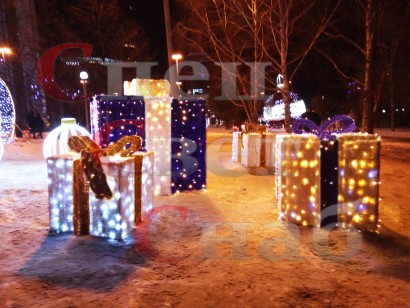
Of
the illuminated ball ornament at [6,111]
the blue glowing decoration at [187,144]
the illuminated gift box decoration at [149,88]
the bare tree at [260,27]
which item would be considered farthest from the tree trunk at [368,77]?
the illuminated ball ornament at [6,111]

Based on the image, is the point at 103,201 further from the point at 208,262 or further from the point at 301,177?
the point at 301,177

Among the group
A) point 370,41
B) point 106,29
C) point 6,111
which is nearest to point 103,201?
point 370,41

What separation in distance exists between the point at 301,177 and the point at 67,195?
340cm

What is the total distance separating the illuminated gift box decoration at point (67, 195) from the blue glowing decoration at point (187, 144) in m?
3.20

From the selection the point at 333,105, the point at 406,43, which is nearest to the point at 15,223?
the point at 406,43

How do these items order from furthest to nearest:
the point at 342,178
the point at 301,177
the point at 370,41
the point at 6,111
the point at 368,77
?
1. the point at 6,111
2. the point at 368,77
3. the point at 370,41
4. the point at 301,177
5. the point at 342,178

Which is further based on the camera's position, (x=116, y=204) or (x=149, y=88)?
(x=149, y=88)

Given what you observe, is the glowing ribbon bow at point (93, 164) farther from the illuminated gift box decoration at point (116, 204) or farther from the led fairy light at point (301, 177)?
the led fairy light at point (301, 177)

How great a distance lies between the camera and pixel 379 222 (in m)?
6.51

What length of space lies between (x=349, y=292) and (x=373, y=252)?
134cm

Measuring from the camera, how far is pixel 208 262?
491 centimetres

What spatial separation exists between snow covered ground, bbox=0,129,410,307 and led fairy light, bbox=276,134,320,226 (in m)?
0.29

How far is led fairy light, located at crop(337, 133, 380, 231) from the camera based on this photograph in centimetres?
589

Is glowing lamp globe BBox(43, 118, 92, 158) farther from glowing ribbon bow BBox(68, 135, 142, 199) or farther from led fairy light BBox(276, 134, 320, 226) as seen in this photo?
led fairy light BBox(276, 134, 320, 226)
